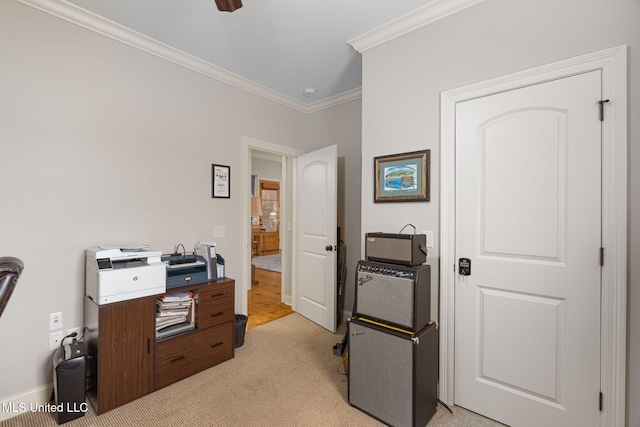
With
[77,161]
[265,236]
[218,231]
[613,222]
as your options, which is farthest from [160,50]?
[265,236]

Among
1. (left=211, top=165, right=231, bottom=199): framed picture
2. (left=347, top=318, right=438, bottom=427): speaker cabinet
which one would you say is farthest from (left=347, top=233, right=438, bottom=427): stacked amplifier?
(left=211, top=165, right=231, bottom=199): framed picture

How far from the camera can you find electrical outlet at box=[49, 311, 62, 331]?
202 centimetres

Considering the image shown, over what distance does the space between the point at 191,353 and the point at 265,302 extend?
77.0 inches

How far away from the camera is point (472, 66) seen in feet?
6.34

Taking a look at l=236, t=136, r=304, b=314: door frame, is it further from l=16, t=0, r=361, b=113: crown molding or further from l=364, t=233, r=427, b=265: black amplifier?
l=364, t=233, r=427, b=265: black amplifier

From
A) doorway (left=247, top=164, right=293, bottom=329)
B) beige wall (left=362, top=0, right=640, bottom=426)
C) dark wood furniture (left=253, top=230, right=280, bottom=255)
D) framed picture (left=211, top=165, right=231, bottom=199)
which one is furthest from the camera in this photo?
dark wood furniture (left=253, top=230, right=280, bottom=255)

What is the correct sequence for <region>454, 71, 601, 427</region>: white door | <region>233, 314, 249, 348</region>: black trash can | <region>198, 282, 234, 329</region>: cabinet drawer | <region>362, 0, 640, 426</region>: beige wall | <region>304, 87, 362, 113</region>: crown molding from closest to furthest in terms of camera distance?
<region>362, 0, 640, 426</region>: beige wall < <region>454, 71, 601, 427</region>: white door < <region>198, 282, 234, 329</region>: cabinet drawer < <region>233, 314, 249, 348</region>: black trash can < <region>304, 87, 362, 113</region>: crown molding

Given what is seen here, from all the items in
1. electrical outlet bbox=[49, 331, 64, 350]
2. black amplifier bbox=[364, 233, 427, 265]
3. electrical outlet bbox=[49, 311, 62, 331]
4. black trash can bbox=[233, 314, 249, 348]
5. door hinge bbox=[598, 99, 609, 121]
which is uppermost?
door hinge bbox=[598, 99, 609, 121]

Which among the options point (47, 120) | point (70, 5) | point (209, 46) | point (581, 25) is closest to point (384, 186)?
point (581, 25)

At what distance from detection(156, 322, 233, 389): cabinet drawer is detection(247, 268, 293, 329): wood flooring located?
796 mm

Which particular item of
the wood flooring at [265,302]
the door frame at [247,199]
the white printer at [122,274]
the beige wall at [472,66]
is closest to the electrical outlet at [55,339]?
the white printer at [122,274]

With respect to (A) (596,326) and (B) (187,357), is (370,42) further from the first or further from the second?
(B) (187,357)

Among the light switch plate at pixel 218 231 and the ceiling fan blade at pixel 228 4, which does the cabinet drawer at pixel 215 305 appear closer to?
the light switch plate at pixel 218 231

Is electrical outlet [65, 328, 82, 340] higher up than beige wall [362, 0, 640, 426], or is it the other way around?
beige wall [362, 0, 640, 426]
